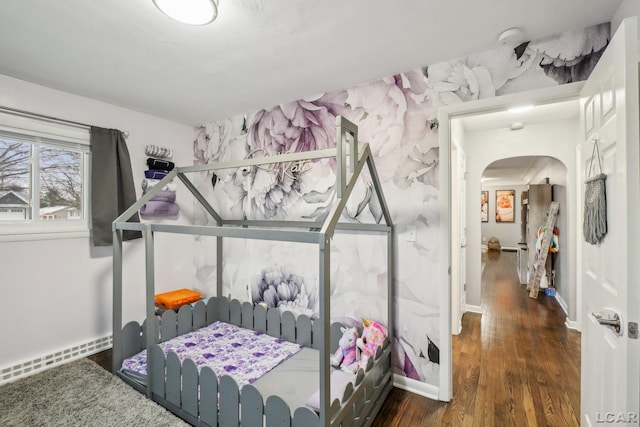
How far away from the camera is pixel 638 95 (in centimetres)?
96

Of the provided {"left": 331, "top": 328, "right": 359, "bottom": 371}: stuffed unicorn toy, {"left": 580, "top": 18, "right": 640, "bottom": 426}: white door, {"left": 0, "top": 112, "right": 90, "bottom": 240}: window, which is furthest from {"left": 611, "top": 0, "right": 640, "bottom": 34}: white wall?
{"left": 0, "top": 112, "right": 90, "bottom": 240}: window

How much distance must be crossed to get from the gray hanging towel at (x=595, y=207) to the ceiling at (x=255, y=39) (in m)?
0.84

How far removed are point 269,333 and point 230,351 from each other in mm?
397

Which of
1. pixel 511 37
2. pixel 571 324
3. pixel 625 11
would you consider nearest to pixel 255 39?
pixel 511 37

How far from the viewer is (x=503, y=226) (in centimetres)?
934

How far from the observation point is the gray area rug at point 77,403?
171 cm

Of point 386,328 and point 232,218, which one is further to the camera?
point 232,218

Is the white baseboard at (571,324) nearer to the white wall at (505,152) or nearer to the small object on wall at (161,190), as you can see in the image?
the white wall at (505,152)

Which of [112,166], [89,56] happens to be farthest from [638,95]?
[112,166]

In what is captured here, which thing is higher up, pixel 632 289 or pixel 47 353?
pixel 632 289

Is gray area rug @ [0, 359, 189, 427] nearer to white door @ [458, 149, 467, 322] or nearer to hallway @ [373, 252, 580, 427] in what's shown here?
hallway @ [373, 252, 580, 427]

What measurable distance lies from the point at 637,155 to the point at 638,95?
201 millimetres

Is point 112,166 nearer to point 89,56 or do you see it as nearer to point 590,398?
point 89,56

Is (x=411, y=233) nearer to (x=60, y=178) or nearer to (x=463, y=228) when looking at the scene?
(x=463, y=228)
